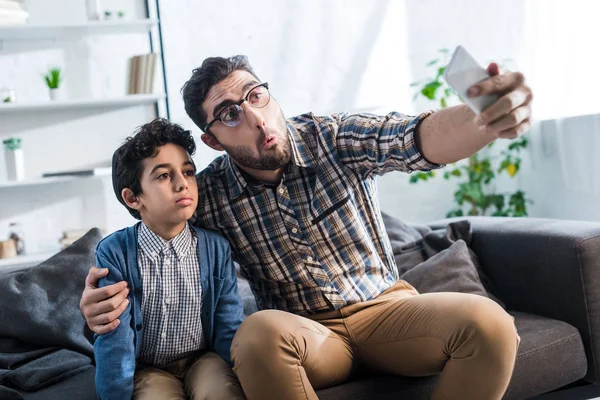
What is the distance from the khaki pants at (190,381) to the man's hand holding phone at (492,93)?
829 mm

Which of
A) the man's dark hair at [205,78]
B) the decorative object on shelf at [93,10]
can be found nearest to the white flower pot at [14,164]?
the decorative object on shelf at [93,10]

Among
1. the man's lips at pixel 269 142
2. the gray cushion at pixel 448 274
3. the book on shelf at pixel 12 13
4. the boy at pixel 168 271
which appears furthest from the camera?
the book on shelf at pixel 12 13

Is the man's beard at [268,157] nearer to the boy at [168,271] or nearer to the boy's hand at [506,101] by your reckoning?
the boy at [168,271]

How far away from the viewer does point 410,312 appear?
1746 mm

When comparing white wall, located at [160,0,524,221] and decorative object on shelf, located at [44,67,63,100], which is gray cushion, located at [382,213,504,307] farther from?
decorative object on shelf, located at [44,67,63,100]

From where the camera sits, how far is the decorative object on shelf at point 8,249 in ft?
11.1

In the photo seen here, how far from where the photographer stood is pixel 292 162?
6.25 feet

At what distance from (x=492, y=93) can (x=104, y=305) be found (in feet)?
3.18

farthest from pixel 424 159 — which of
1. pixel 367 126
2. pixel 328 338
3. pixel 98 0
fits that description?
pixel 98 0

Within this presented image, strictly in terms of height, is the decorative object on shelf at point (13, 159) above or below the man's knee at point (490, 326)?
above

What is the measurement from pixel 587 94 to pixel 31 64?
9.04 feet

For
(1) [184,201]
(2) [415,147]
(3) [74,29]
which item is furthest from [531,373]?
(3) [74,29]

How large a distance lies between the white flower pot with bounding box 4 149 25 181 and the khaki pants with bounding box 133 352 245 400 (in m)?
2.03

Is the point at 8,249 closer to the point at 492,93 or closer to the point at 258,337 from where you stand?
the point at 258,337
